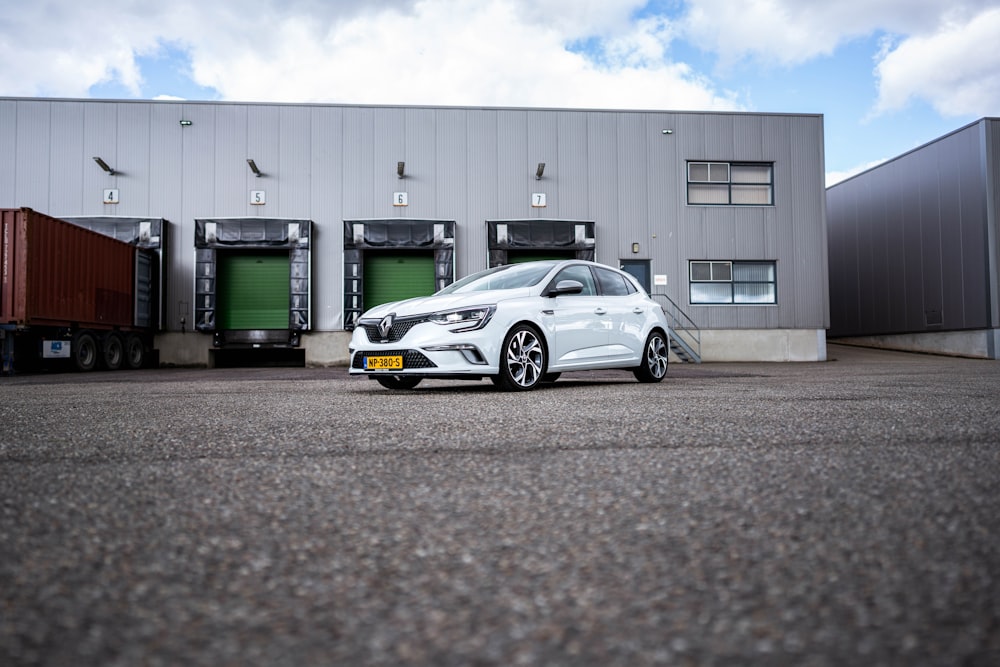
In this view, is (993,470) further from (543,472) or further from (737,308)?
(737,308)

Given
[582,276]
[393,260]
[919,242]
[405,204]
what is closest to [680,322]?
[393,260]

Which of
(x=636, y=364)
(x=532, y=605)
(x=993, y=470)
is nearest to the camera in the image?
(x=532, y=605)

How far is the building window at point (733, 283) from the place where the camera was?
22.5 metres

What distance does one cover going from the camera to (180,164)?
837 inches

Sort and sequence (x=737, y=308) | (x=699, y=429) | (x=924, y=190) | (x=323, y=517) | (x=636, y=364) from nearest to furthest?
(x=323, y=517), (x=699, y=429), (x=636, y=364), (x=737, y=308), (x=924, y=190)

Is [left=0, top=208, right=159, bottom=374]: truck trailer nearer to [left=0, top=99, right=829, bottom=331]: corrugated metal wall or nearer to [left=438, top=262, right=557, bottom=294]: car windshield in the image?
[left=0, top=99, right=829, bottom=331]: corrugated metal wall

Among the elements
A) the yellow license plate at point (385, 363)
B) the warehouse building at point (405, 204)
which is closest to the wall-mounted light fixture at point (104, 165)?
the warehouse building at point (405, 204)

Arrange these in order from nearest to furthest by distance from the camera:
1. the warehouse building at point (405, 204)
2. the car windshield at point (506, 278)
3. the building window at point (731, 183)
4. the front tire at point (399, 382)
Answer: the car windshield at point (506, 278) < the front tire at point (399, 382) < the warehouse building at point (405, 204) < the building window at point (731, 183)

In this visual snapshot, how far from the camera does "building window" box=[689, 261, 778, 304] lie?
73.9 ft

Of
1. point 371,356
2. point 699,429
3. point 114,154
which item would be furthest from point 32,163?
point 699,429

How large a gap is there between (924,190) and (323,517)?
29.1 metres

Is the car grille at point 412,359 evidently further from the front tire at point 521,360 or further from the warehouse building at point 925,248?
the warehouse building at point 925,248

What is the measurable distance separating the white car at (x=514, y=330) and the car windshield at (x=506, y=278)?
1cm

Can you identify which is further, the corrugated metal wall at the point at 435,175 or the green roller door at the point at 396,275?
the green roller door at the point at 396,275
